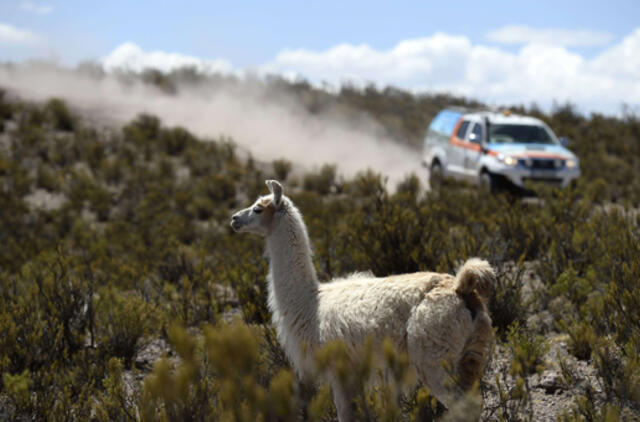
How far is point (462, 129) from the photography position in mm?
15734

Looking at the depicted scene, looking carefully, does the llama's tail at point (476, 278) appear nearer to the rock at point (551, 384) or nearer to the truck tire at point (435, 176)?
the rock at point (551, 384)

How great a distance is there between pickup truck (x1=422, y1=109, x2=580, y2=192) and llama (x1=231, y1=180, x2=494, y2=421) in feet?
32.9

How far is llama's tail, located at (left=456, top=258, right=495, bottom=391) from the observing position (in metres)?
3.65

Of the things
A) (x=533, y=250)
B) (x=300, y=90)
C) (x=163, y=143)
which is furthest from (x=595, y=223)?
(x=300, y=90)

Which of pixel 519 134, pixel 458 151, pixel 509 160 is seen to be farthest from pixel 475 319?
pixel 458 151

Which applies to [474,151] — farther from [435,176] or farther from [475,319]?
[475,319]

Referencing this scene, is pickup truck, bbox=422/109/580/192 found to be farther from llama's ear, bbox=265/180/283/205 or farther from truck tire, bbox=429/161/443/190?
llama's ear, bbox=265/180/283/205

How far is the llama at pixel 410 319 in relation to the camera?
363cm

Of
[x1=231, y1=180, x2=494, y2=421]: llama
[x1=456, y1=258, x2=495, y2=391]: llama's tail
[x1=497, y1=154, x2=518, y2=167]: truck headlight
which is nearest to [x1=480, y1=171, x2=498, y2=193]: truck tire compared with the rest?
[x1=497, y1=154, x2=518, y2=167]: truck headlight

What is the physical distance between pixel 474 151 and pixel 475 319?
11.5 meters

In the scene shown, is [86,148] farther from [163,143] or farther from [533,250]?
[533,250]

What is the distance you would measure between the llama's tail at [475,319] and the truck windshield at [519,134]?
37.7ft

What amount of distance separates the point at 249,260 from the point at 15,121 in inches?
742

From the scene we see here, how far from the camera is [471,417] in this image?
2756 mm
